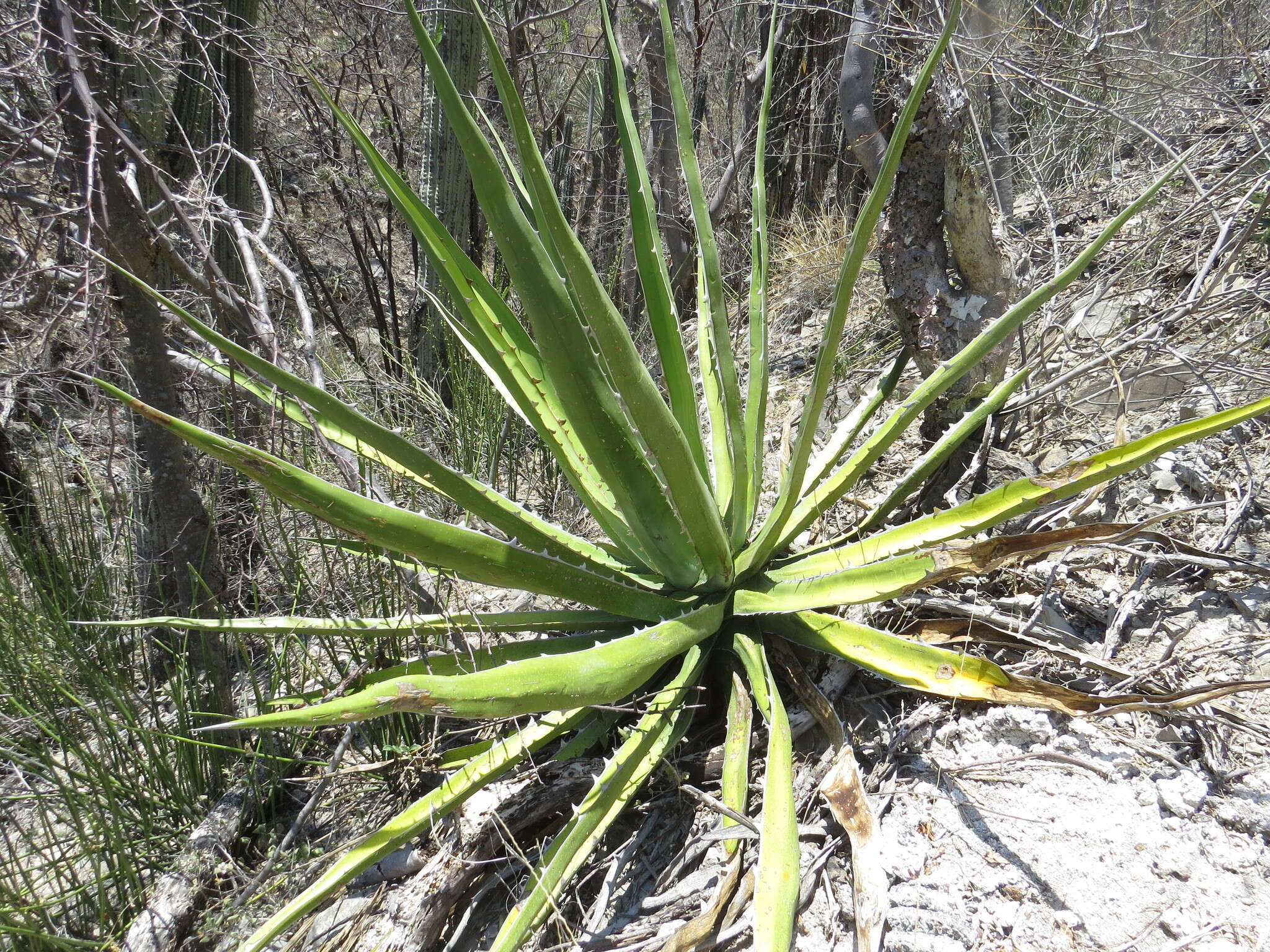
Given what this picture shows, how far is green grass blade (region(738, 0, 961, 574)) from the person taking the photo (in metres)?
1.10

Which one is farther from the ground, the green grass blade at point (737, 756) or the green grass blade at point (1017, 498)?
the green grass blade at point (1017, 498)

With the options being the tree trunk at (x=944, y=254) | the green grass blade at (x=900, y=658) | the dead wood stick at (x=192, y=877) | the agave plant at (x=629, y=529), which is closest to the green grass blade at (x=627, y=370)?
the agave plant at (x=629, y=529)

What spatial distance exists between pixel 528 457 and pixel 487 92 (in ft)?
7.39

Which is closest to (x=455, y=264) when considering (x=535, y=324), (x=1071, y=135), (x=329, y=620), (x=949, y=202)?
(x=535, y=324)

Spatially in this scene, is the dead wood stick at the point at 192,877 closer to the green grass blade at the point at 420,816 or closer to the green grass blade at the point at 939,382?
the green grass blade at the point at 420,816

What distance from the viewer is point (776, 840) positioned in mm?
1149

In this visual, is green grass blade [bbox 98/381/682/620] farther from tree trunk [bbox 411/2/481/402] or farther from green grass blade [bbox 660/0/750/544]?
tree trunk [bbox 411/2/481/402]

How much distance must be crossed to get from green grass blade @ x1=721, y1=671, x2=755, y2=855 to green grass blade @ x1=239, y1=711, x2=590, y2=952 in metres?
0.32

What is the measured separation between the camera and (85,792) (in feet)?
5.69

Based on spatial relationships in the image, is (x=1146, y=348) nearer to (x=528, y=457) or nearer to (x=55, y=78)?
(x=528, y=457)

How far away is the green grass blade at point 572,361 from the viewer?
1.08m

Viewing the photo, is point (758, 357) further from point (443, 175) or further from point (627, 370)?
point (443, 175)

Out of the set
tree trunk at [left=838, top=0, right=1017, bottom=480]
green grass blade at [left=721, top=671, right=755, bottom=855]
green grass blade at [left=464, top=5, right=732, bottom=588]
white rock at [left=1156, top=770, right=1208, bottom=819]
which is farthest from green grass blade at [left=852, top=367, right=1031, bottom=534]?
white rock at [left=1156, top=770, right=1208, bottom=819]

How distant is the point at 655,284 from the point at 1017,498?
906mm
